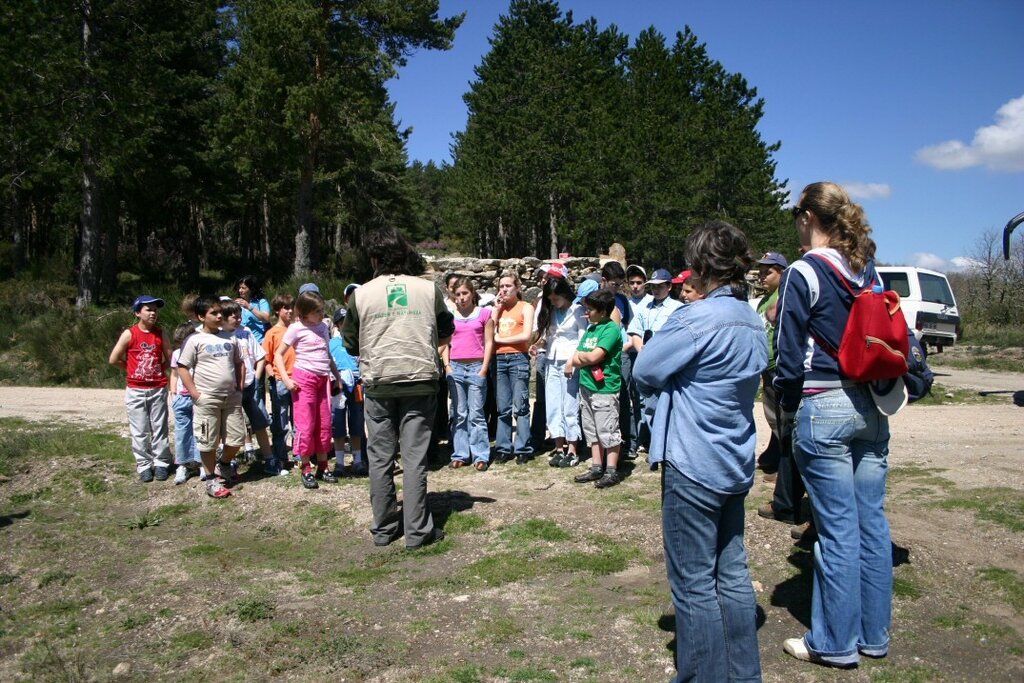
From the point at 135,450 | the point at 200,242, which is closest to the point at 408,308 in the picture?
the point at 135,450

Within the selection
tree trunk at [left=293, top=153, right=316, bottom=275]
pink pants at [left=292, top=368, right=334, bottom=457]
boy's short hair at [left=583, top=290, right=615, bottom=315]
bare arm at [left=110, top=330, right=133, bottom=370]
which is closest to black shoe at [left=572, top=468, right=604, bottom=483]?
boy's short hair at [left=583, top=290, right=615, bottom=315]

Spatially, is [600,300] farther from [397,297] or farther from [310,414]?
[310,414]

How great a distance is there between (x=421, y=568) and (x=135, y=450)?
12.4 feet

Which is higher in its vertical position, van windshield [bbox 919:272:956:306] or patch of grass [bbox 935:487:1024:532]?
van windshield [bbox 919:272:956:306]

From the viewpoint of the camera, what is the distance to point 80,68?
18.1m

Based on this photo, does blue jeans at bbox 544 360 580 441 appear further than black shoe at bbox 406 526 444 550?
Yes

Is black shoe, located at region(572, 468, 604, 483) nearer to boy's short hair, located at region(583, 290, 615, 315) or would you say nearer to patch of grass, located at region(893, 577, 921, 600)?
boy's short hair, located at region(583, 290, 615, 315)

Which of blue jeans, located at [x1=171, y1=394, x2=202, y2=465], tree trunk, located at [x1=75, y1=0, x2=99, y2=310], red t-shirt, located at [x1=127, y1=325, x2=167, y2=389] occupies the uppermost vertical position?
tree trunk, located at [x1=75, y1=0, x2=99, y2=310]

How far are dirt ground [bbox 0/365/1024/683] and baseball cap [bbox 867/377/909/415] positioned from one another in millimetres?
1168

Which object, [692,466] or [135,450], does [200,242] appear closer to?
[135,450]

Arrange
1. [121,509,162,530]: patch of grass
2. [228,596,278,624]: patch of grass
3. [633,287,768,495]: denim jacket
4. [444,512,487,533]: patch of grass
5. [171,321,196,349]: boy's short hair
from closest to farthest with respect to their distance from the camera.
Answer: [633,287,768,495]: denim jacket
[228,596,278,624]: patch of grass
[444,512,487,533]: patch of grass
[121,509,162,530]: patch of grass
[171,321,196,349]: boy's short hair

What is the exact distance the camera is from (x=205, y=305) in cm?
662

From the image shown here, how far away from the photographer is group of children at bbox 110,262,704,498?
643cm

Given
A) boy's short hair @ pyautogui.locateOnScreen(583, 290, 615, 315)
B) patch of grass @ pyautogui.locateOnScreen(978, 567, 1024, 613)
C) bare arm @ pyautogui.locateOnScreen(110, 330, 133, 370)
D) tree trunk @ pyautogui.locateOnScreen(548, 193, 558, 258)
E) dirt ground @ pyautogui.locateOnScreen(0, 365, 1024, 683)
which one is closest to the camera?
dirt ground @ pyautogui.locateOnScreen(0, 365, 1024, 683)
